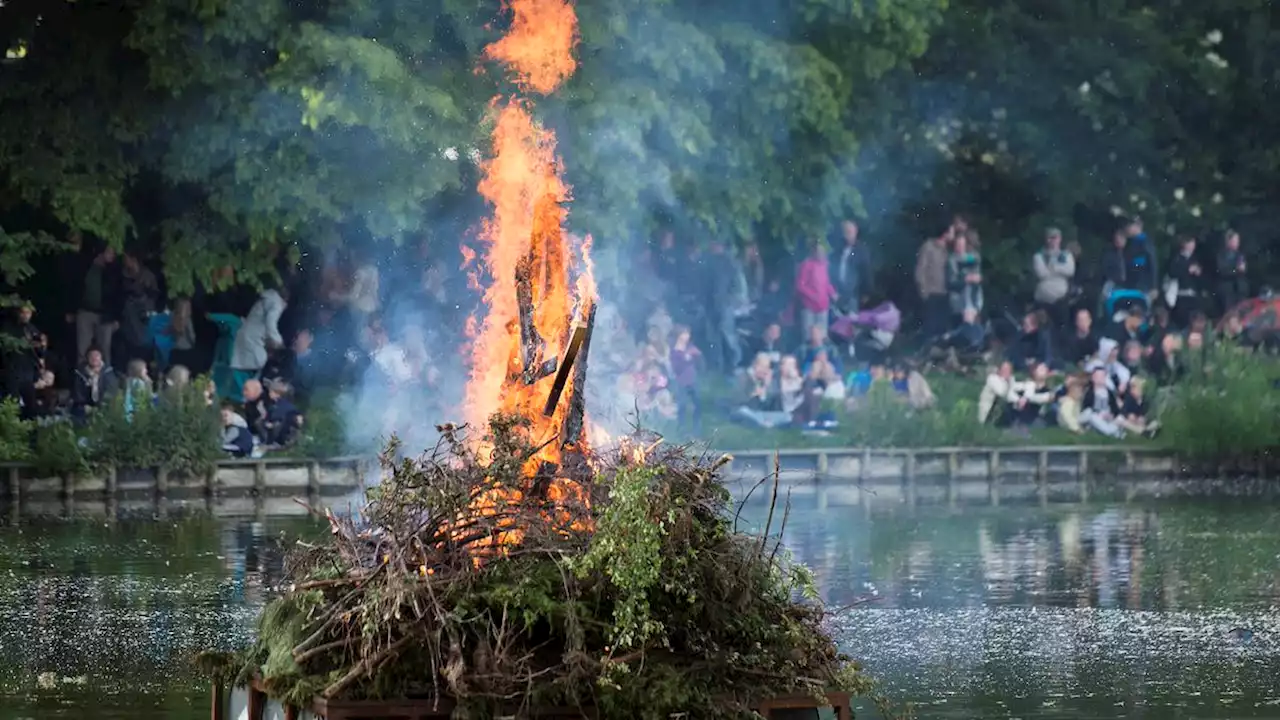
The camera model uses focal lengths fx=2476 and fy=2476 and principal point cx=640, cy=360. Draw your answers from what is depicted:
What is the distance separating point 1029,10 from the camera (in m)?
40.5

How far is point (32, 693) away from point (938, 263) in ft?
76.2

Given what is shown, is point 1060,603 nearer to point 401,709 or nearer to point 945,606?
point 945,606

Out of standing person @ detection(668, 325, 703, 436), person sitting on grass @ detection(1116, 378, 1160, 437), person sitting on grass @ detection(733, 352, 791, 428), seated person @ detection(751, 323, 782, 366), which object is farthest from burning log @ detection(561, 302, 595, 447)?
person sitting on grass @ detection(1116, 378, 1160, 437)

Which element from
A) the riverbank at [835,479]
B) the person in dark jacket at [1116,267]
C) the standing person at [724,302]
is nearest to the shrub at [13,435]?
the riverbank at [835,479]

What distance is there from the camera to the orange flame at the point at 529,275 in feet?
37.4

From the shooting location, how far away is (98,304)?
3078cm

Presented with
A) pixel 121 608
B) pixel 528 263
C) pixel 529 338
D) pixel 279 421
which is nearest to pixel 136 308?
pixel 279 421

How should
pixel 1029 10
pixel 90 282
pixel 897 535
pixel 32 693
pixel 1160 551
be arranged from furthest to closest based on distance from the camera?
pixel 1029 10 → pixel 90 282 → pixel 897 535 → pixel 1160 551 → pixel 32 693

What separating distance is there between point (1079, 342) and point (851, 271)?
3701mm

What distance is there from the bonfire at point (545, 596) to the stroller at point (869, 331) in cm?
2464

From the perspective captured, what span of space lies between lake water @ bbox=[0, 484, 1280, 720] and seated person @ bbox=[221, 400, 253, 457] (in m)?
3.39

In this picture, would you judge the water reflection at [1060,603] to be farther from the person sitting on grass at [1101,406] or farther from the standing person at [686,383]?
the person sitting on grass at [1101,406]

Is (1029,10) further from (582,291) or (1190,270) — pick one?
(582,291)

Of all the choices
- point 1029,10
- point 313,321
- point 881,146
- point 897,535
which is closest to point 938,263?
point 881,146
